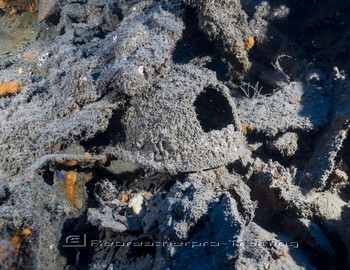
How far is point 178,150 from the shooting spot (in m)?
2.89

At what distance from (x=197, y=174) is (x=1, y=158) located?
1900mm

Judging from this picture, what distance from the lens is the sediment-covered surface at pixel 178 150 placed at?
2217 millimetres

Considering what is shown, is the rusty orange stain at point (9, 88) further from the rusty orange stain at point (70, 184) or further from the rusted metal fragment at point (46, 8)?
the rusted metal fragment at point (46, 8)

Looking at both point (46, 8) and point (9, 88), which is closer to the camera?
point (9, 88)

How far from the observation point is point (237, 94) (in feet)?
13.8

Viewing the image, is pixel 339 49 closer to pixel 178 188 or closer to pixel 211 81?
pixel 211 81

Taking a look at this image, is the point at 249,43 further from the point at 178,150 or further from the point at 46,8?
the point at 46,8

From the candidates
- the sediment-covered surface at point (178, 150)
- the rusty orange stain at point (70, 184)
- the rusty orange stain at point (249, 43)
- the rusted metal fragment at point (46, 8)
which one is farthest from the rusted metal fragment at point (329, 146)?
the rusted metal fragment at point (46, 8)

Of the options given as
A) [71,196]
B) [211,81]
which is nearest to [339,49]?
[211,81]

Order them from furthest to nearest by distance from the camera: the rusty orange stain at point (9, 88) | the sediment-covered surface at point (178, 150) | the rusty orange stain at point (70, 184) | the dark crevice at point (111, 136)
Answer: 1. the rusty orange stain at point (9, 88)
2. the dark crevice at point (111, 136)
3. the rusty orange stain at point (70, 184)
4. the sediment-covered surface at point (178, 150)

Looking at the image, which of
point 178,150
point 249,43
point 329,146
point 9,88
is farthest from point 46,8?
point 329,146

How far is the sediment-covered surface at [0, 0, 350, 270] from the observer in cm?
222

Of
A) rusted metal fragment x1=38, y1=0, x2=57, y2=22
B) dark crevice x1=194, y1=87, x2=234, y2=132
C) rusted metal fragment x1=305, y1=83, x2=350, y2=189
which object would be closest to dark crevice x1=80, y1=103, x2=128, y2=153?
dark crevice x1=194, y1=87, x2=234, y2=132

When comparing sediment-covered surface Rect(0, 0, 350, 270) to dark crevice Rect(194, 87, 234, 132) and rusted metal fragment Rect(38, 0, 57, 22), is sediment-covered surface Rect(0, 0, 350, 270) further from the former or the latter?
rusted metal fragment Rect(38, 0, 57, 22)
